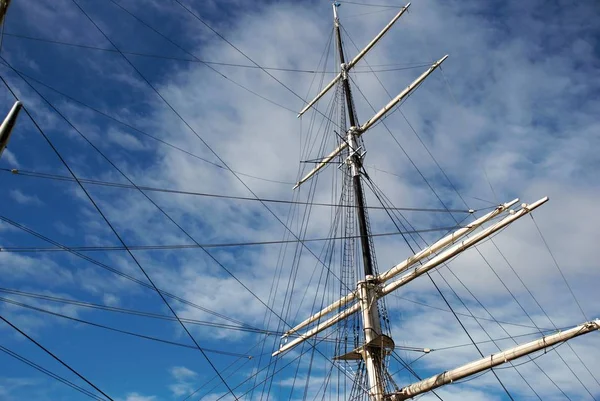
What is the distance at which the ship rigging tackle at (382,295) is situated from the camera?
1533cm

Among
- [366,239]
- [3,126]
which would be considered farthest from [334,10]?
[3,126]

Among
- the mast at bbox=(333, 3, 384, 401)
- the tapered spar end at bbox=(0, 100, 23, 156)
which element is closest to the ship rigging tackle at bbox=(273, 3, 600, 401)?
the mast at bbox=(333, 3, 384, 401)

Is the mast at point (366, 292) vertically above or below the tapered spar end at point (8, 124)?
above

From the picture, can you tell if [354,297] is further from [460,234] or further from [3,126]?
[3,126]

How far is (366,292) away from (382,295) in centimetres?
101

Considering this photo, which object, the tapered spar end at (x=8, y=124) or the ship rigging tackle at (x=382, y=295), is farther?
the ship rigging tackle at (x=382, y=295)

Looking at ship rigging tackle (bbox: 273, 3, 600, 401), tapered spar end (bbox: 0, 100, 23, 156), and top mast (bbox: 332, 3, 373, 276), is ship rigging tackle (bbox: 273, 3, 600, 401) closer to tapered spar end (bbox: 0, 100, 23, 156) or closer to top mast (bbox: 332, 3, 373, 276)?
top mast (bbox: 332, 3, 373, 276)

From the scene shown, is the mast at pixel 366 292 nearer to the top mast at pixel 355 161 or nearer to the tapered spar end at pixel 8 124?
the top mast at pixel 355 161

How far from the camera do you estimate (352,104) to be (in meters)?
23.9

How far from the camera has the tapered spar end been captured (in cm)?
688

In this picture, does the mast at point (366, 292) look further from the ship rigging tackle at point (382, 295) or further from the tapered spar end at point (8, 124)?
the tapered spar end at point (8, 124)

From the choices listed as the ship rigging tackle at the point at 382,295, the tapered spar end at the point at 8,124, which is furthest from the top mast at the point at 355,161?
the tapered spar end at the point at 8,124

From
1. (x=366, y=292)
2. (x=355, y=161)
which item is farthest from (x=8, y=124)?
(x=355, y=161)

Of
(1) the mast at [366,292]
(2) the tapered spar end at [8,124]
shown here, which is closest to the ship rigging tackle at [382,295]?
(1) the mast at [366,292]
